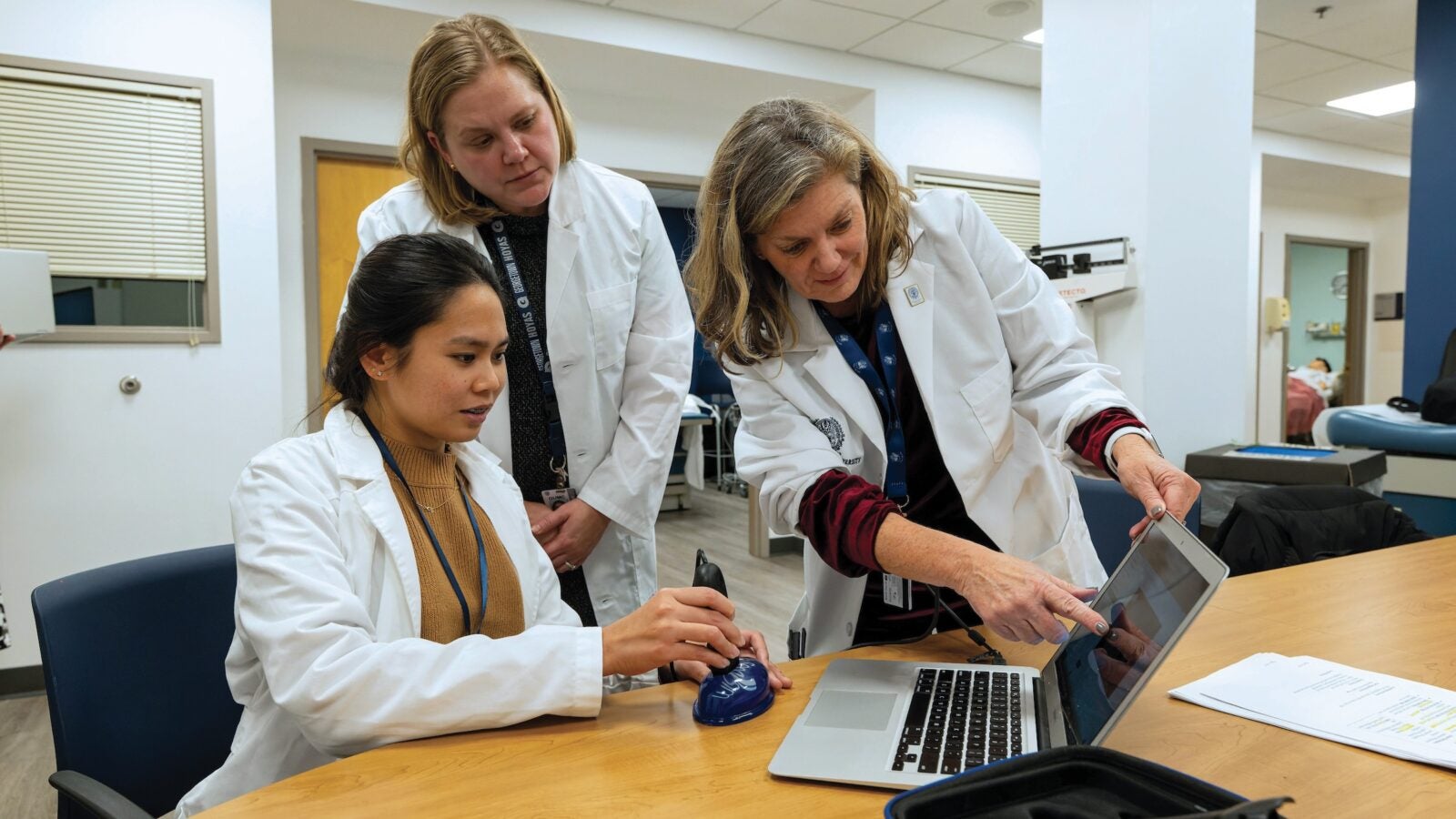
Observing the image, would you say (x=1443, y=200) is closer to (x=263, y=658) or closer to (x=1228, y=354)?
(x=1228, y=354)

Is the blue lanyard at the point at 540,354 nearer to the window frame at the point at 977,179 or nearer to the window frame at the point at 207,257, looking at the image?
the window frame at the point at 207,257

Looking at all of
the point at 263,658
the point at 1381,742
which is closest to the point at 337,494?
the point at 263,658

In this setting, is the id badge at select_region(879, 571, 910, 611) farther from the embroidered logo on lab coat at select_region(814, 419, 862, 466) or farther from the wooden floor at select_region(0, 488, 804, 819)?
the wooden floor at select_region(0, 488, 804, 819)

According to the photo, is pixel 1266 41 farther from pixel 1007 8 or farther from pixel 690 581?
pixel 690 581

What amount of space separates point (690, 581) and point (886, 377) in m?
3.40

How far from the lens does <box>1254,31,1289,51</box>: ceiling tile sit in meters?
4.99

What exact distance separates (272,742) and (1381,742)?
3.83 ft

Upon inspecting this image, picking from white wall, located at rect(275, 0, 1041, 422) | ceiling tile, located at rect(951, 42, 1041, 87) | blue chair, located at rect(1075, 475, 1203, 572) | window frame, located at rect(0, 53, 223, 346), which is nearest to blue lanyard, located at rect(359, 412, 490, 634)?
blue chair, located at rect(1075, 475, 1203, 572)

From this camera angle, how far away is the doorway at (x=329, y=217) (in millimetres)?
4145

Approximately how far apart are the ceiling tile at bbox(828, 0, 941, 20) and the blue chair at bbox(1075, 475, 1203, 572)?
120 inches

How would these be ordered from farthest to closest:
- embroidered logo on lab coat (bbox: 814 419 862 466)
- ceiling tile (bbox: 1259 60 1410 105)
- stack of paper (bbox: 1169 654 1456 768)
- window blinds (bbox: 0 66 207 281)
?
ceiling tile (bbox: 1259 60 1410 105) → window blinds (bbox: 0 66 207 281) → embroidered logo on lab coat (bbox: 814 419 862 466) → stack of paper (bbox: 1169 654 1456 768)

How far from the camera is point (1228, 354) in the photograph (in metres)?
3.42

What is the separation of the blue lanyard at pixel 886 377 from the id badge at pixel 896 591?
11 centimetres

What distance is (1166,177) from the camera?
3.21 m
